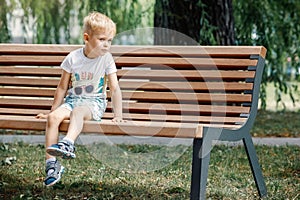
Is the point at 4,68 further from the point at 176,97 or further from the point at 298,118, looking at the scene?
the point at 298,118

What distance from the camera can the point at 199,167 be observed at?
369cm

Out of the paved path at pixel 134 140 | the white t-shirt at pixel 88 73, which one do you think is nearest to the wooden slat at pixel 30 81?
the white t-shirt at pixel 88 73

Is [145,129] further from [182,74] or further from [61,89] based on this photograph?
[182,74]

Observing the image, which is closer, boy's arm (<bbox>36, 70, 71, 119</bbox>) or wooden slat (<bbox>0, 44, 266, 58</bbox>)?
boy's arm (<bbox>36, 70, 71, 119</bbox>)

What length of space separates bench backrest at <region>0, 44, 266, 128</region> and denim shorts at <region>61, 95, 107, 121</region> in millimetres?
410

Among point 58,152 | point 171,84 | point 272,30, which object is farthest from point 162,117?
point 272,30

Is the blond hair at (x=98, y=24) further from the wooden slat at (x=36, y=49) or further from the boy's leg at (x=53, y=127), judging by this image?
the wooden slat at (x=36, y=49)

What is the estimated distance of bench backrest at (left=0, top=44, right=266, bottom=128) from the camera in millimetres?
4570

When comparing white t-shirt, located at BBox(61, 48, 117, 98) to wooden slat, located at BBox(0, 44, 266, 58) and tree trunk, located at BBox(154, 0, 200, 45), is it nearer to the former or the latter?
wooden slat, located at BBox(0, 44, 266, 58)

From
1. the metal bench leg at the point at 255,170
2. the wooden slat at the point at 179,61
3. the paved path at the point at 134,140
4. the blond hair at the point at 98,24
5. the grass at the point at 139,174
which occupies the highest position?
the blond hair at the point at 98,24

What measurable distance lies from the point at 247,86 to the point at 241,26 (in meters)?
5.10

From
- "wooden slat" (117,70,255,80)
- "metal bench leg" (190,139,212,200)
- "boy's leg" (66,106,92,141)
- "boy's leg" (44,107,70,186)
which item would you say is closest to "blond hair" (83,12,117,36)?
"boy's leg" (66,106,92,141)

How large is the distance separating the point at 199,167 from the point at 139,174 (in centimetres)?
166

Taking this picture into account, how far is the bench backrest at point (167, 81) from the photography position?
457 cm
